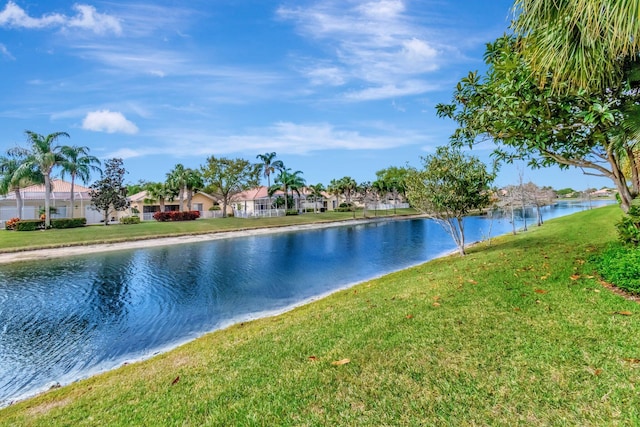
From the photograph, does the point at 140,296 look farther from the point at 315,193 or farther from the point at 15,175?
the point at 315,193

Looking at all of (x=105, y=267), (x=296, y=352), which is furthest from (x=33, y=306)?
(x=296, y=352)

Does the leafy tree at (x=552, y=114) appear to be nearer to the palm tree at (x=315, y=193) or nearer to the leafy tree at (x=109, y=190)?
the leafy tree at (x=109, y=190)

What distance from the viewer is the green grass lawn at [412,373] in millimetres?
3119

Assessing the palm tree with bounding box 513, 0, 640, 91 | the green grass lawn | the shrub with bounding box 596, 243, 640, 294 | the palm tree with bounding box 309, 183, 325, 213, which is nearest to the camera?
the green grass lawn

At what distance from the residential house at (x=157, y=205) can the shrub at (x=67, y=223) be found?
1286 cm

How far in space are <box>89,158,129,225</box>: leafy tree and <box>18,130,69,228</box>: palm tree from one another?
18.9 ft

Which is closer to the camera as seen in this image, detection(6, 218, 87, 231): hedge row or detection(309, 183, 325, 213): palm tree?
detection(6, 218, 87, 231): hedge row

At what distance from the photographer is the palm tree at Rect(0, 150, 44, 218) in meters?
33.6

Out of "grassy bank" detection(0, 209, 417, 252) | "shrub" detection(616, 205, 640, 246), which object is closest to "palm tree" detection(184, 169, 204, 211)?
"grassy bank" detection(0, 209, 417, 252)

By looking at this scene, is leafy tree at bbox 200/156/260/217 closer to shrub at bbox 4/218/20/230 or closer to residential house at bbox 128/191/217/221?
residential house at bbox 128/191/217/221

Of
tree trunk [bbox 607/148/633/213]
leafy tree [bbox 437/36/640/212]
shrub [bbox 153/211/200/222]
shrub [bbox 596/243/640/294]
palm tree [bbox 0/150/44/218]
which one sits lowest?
shrub [bbox 596/243/640/294]

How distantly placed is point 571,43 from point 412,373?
5.34 meters

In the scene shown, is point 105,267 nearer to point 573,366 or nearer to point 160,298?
point 160,298

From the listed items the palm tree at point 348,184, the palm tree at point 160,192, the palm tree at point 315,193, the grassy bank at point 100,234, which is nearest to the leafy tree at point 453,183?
the grassy bank at point 100,234
